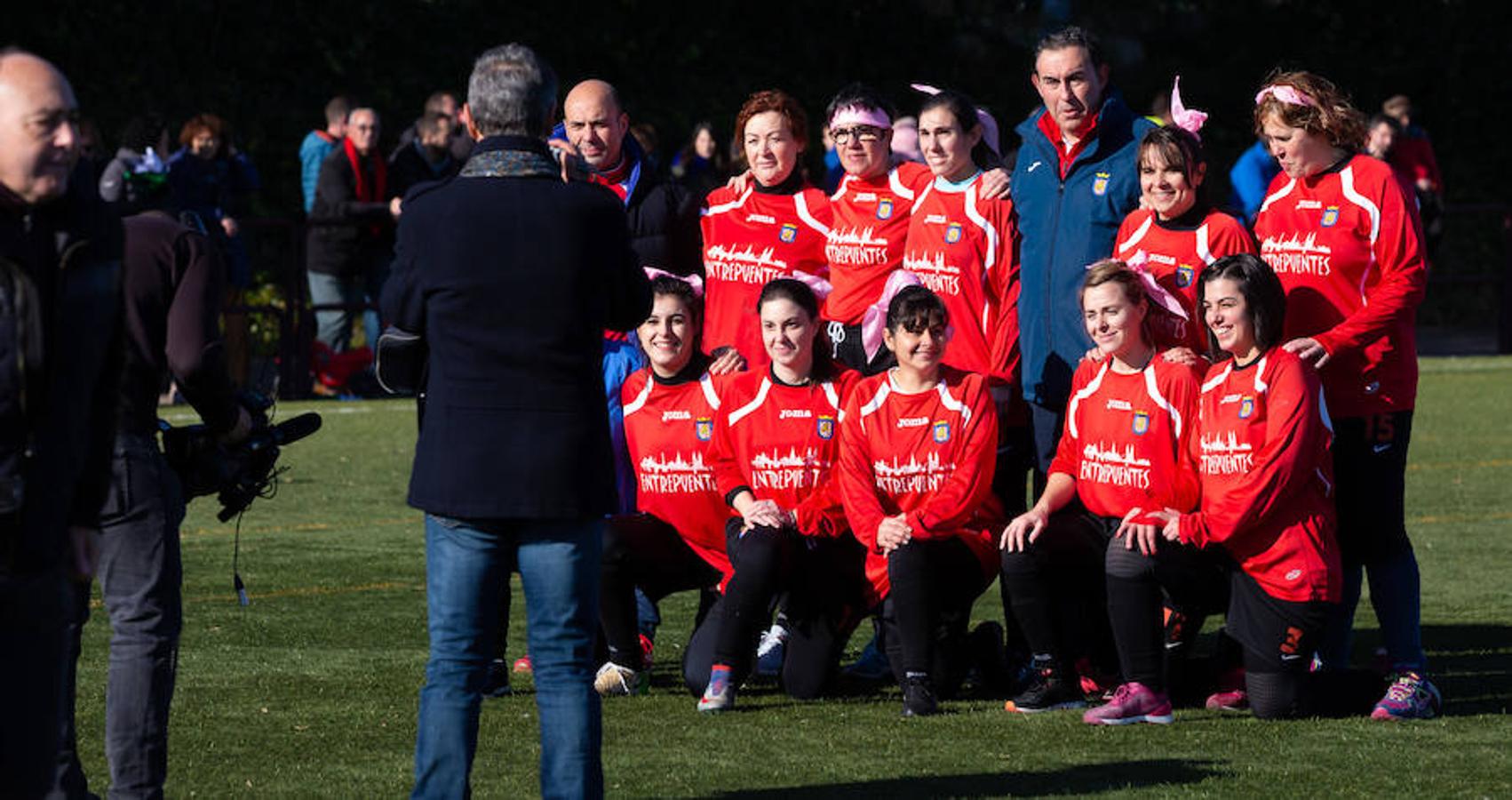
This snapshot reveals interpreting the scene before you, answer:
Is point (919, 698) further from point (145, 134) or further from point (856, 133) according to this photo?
point (145, 134)

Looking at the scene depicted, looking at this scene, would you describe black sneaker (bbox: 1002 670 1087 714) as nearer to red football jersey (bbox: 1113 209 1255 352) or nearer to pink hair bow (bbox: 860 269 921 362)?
red football jersey (bbox: 1113 209 1255 352)

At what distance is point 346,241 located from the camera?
1756 centimetres

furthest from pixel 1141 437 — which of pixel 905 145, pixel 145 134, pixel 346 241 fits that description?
pixel 346 241

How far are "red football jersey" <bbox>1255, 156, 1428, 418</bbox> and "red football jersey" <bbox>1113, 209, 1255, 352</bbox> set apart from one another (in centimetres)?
14

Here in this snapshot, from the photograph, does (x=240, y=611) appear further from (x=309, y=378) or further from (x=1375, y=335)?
(x=309, y=378)

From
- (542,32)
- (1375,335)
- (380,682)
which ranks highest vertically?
(542,32)

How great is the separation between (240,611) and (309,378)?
26.8ft

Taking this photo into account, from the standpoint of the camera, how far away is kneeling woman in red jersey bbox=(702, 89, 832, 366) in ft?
27.9

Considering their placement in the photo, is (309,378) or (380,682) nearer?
(380,682)

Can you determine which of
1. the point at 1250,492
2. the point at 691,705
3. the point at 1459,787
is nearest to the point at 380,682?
the point at 691,705

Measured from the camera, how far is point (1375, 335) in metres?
7.15

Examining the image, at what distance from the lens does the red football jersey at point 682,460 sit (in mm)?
7961

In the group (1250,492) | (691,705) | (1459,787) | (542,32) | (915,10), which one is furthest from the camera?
(915,10)

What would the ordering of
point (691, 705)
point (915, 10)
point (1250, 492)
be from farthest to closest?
point (915, 10)
point (691, 705)
point (1250, 492)
